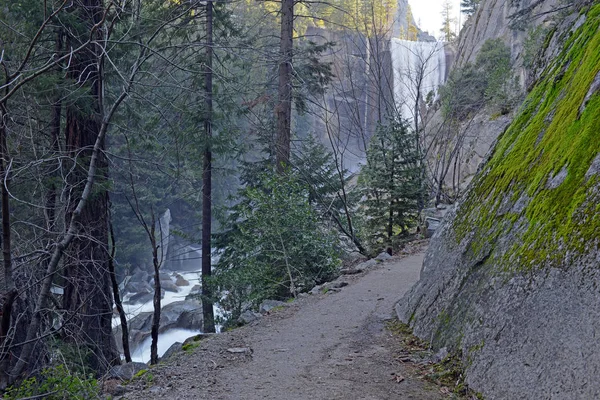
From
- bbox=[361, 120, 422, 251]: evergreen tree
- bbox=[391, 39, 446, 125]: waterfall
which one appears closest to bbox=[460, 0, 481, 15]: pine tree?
bbox=[391, 39, 446, 125]: waterfall

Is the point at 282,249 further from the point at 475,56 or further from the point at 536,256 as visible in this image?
the point at 475,56

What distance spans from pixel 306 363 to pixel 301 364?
1.9 inches

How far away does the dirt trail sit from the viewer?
3650 millimetres

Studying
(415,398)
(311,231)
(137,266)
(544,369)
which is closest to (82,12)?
(311,231)


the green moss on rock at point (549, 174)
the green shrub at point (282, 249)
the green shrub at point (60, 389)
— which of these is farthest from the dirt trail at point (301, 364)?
the green shrub at point (282, 249)

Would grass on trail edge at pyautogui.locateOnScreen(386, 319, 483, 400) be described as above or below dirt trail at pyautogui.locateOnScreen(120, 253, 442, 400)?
above

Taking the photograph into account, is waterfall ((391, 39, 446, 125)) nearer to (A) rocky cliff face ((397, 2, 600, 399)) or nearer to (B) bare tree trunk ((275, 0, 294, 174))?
(B) bare tree trunk ((275, 0, 294, 174))

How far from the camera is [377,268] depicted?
9.21 m

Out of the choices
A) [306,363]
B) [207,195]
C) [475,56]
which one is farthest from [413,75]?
[306,363]

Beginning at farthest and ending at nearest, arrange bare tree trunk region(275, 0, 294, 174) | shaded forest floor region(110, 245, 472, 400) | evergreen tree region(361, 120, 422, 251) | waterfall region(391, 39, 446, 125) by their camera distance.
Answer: waterfall region(391, 39, 446, 125)
evergreen tree region(361, 120, 422, 251)
bare tree trunk region(275, 0, 294, 174)
shaded forest floor region(110, 245, 472, 400)

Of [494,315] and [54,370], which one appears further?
[54,370]

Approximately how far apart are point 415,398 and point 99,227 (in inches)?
246

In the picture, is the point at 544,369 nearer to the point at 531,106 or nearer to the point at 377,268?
the point at 531,106

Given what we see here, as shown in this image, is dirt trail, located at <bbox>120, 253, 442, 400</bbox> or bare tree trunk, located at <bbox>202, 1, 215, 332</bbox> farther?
bare tree trunk, located at <bbox>202, 1, 215, 332</bbox>
